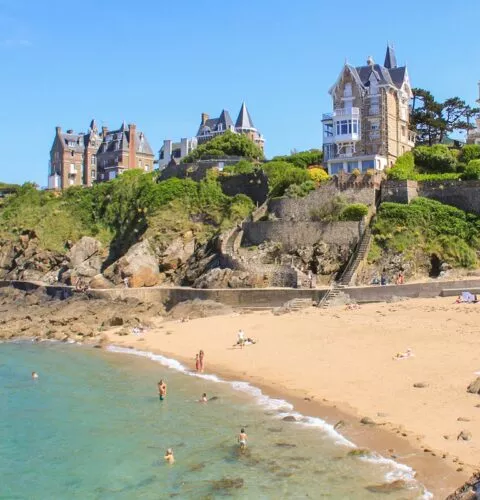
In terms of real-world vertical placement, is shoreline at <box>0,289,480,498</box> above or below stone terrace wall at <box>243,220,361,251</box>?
below

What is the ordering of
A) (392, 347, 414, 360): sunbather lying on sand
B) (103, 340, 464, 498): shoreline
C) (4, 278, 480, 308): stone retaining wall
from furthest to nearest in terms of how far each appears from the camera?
(4, 278, 480, 308): stone retaining wall < (392, 347, 414, 360): sunbather lying on sand < (103, 340, 464, 498): shoreline

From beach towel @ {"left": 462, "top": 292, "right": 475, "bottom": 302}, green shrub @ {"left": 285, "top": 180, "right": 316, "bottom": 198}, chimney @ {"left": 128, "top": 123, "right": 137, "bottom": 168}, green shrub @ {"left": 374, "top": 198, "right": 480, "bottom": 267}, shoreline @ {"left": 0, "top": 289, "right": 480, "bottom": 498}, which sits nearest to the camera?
shoreline @ {"left": 0, "top": 289, "right": 480, "bottom": 498}

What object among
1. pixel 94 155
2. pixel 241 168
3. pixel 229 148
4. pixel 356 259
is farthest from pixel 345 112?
pixel 94 155

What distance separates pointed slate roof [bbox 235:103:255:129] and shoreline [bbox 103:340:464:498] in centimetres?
5481

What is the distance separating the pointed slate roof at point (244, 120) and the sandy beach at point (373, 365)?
147ft

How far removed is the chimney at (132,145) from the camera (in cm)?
7300

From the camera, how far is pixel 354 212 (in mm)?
34344

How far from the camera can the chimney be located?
73000 millimetres

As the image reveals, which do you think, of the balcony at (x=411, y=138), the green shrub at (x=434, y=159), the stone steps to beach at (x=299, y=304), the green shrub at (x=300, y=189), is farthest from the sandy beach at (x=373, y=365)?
the balcony at (x=411, y=138)

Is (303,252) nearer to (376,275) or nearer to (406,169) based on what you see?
(376,275)

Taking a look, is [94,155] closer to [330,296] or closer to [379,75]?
[379,75]

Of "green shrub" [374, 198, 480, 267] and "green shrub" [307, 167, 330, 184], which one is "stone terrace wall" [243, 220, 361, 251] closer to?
"green shrub" [374, 198, 480, 267]

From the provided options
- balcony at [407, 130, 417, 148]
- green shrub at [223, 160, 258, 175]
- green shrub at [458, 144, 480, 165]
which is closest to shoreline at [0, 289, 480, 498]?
green shrub at [223, 160, 258, 175]

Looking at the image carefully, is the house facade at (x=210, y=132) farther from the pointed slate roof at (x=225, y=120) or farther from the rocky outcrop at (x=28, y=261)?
the rocky outcrop at (x=28, y=261)
